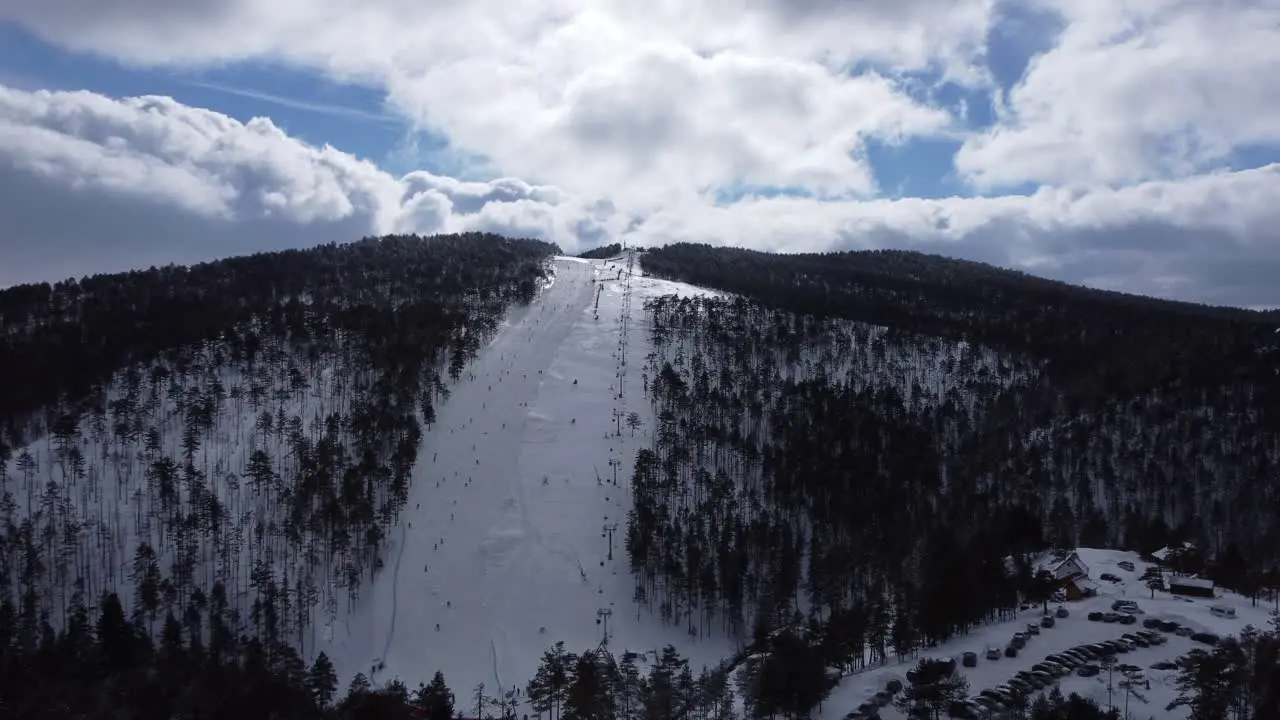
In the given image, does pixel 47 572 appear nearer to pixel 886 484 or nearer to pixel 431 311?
pixel 431 311

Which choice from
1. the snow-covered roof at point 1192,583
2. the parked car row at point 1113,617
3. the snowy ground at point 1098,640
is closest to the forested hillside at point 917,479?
the snowy ground at point 1098,640

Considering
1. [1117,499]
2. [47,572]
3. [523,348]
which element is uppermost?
[523,348]

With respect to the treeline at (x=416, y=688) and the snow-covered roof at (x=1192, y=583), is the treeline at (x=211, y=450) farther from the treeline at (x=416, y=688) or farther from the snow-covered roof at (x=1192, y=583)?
the snow-covered roof at (x=1192, y=583)

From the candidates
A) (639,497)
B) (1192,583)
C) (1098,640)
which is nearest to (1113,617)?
(1098,640)

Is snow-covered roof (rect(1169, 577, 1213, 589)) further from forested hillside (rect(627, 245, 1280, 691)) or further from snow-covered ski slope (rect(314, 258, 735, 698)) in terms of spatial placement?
snow-covered ski slope (rect(314, 258, 735, 698))

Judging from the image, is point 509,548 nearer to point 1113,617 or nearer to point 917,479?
point 917,479

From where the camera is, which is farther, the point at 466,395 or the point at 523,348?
the point at 523,348

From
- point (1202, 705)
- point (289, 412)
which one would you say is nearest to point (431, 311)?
point (289, 412)
